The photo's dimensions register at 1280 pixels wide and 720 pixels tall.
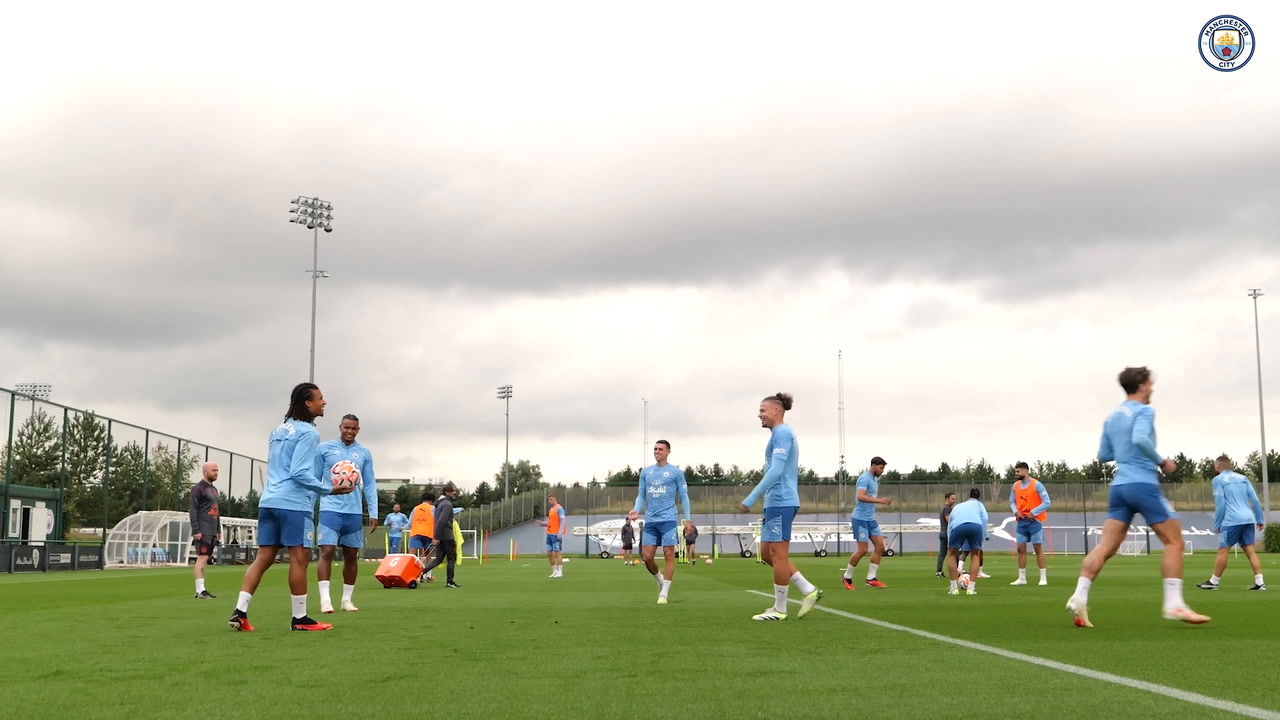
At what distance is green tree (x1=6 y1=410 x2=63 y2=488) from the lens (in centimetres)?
2834

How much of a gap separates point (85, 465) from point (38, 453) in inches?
85.4

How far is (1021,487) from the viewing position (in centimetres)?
1792

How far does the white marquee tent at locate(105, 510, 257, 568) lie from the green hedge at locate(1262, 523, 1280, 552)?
4199 centimetres

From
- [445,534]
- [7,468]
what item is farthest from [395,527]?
[445,534]

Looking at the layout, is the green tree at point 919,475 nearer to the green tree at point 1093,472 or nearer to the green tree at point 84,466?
the green tree at point 1093,472

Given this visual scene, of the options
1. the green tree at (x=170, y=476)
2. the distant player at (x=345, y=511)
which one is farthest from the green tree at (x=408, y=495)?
the distant player at (x=345, y=511)

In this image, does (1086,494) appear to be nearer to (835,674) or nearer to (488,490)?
(835,674)

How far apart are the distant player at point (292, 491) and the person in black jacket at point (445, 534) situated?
10056 millimetres

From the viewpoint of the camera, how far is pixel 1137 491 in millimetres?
8680

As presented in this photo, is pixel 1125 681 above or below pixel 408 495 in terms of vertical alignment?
above

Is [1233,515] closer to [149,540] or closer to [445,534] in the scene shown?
[445,534]

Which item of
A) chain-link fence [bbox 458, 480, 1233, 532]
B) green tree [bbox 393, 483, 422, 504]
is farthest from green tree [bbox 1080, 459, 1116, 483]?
green tree [bbox 393, 483, 422, 504]

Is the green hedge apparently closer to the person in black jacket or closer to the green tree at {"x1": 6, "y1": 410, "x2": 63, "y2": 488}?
the person in black jacket

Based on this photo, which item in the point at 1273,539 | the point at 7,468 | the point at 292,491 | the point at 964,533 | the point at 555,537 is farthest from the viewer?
the point at 1273,539
